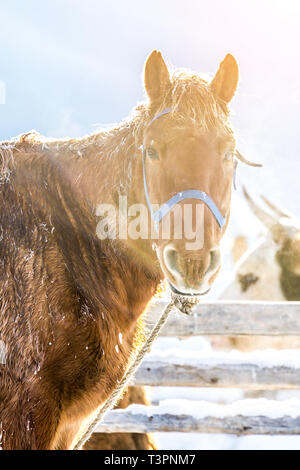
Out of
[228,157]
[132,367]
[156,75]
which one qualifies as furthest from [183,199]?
[132,367]

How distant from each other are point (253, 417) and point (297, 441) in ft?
2.41

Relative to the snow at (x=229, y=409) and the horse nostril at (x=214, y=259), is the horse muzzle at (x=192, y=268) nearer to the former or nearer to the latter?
the horse nostril at (x=214, y=259)

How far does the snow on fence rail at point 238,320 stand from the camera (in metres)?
4.30

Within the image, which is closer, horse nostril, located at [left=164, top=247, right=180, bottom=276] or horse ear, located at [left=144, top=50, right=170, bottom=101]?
horse nostril, located at [left=164, top=247, right=180, bottom=276]

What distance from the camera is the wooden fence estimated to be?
412 cm

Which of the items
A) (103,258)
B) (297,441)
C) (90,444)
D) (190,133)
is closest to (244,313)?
(297,441)

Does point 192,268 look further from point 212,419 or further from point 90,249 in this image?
point 212,419

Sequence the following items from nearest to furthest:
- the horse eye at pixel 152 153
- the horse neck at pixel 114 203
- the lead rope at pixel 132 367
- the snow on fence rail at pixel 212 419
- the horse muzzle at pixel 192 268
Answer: the horse muzzle at pixel 192 268 → the horse eye at pixel 152 153 → the lead rope at pixel 132 367 → the horse neck at pixel 114 203 → the snow on fence rail at pixel 212 419

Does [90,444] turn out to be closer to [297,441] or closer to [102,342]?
[297,441]

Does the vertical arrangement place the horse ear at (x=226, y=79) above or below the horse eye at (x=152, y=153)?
above

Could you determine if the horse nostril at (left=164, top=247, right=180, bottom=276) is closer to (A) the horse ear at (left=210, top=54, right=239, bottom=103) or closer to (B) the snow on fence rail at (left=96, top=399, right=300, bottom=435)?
(A) the horse ear at (left=210, top=54, right=239, bottom=103)

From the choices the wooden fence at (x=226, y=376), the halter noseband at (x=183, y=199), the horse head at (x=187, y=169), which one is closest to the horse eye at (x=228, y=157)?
the horse head at (x=187, y=169)
